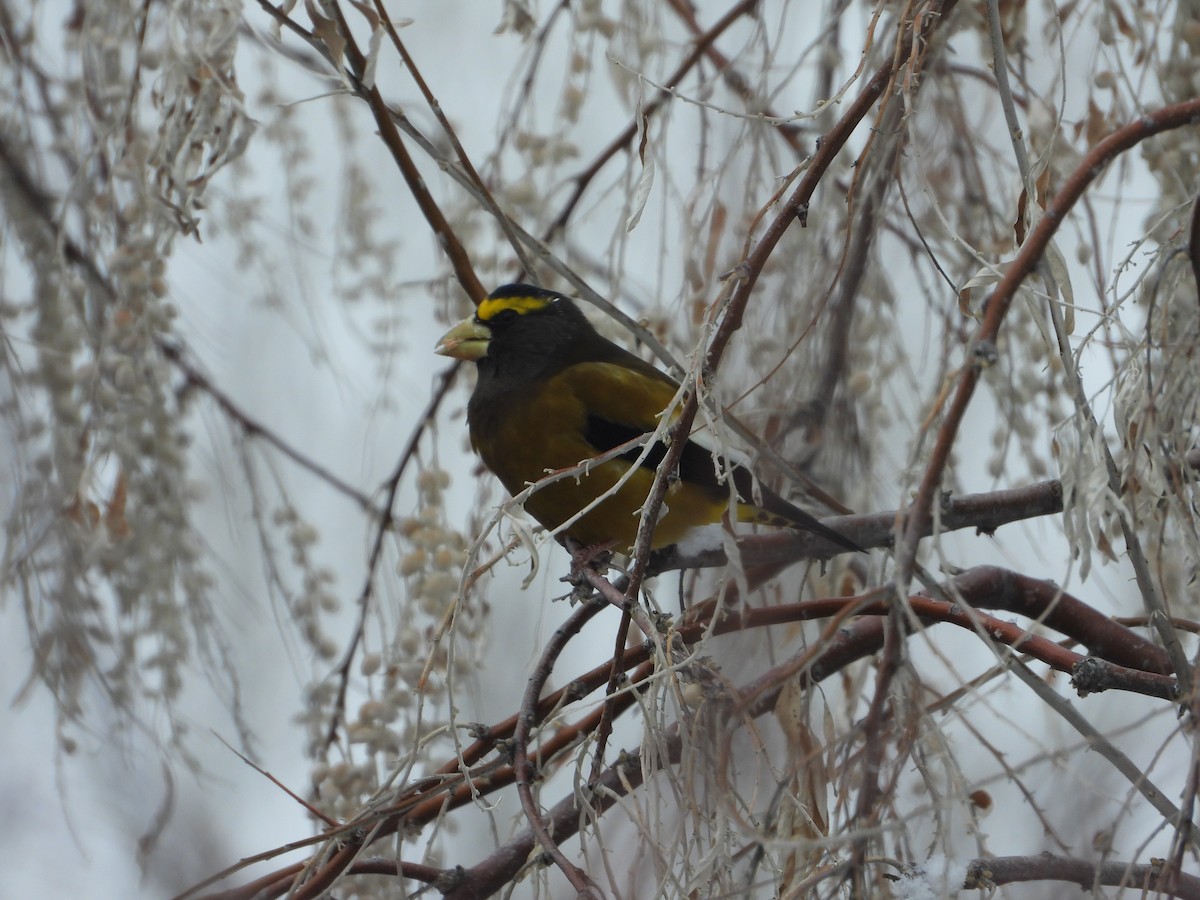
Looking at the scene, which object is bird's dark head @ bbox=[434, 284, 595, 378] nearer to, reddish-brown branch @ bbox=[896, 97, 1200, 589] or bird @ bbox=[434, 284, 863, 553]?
bird @ bbox=[434, 284, 863, 553]

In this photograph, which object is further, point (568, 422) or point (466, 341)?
point (568, 422)

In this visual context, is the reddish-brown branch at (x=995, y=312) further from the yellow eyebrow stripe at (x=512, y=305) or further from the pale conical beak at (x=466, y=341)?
the yellow eyebrow stripe at (x=512, y=305)

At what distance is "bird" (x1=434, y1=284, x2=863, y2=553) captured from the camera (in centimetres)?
293

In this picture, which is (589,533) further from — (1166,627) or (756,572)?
(1166,627)

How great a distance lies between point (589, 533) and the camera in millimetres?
3012

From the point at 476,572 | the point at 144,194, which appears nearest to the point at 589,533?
the point at 144,194

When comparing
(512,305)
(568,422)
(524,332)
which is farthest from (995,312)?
(524,332)

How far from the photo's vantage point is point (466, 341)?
298 centimetres

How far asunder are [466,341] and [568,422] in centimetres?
34

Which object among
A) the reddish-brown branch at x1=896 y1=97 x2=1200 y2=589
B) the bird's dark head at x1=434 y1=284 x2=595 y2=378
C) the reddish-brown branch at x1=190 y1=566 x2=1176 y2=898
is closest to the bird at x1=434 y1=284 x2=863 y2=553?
the bird's dark head at x1=434 y1=284 x2=595 y2=378

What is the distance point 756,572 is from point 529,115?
3.42ft

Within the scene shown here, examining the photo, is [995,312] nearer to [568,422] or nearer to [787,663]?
[787,663]

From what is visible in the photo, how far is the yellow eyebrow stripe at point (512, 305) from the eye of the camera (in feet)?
10.4

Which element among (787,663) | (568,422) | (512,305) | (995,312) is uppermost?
(512,305)
